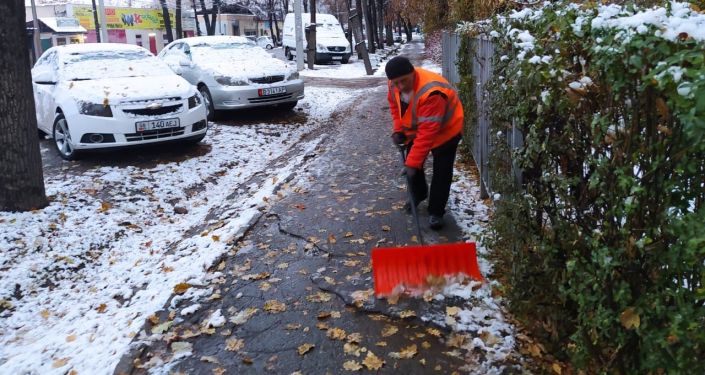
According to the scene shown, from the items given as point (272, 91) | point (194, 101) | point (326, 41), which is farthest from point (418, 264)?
point (326, 41)

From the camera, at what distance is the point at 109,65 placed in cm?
911

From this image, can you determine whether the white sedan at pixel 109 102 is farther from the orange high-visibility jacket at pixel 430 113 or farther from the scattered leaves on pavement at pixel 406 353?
the scattered leaves on pavement at pixel 406 353

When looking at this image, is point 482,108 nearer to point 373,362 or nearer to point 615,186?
point 373,362

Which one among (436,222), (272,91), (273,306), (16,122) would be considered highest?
(272,91)

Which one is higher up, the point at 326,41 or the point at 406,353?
the point at 326,41

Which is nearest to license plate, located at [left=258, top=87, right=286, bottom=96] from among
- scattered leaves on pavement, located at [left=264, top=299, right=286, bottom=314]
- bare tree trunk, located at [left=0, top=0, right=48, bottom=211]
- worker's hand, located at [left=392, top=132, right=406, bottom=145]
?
bare tree trunk, located at [left=0, top=0, right=48, bottom=211]

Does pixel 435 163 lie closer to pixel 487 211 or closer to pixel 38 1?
pixel 487 211

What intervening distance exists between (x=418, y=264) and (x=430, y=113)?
4.25ft

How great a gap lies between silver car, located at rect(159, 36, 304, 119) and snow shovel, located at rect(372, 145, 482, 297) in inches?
303

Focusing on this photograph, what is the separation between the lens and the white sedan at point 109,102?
7777 millimetres

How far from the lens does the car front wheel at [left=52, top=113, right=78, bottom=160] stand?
8.02 m

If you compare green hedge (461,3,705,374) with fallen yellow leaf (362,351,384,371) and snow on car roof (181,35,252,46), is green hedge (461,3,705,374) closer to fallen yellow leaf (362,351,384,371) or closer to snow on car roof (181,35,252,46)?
fallen yellow leaf (362,351,384,371)

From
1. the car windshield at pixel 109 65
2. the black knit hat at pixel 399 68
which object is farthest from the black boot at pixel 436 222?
the car windshield at pixel 109 65

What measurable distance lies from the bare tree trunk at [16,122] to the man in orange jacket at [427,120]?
12.6 feet
